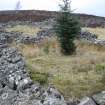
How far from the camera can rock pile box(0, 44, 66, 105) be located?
472 inches

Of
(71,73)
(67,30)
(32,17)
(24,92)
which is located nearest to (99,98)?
(24,92)

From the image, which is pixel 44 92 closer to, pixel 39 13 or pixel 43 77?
pixel 43 77

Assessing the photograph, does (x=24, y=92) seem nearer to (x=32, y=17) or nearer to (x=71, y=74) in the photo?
(x=71, y=74)

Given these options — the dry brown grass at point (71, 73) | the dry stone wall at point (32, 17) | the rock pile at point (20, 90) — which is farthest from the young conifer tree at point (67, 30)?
the dry stone wall at point (32, 17)

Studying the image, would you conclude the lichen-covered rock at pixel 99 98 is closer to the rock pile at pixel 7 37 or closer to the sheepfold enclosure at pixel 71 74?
the sheepfold enclosure at pixel 71 74

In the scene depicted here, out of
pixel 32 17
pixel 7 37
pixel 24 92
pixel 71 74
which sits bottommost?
pixel 7 37

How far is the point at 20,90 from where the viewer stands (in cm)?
1298

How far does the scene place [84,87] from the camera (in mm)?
Result: 13180

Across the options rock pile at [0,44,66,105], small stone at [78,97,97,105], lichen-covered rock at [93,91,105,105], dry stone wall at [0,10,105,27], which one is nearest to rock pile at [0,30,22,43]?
rock pile at [0,44,66,105]

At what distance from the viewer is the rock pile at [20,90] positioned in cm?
1198

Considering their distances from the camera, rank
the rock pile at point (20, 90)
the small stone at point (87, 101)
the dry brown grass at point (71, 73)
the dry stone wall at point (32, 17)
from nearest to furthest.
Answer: the small stone at point (87, 101) < the rock pile at point (20, 90) < the dry brown grass at point (71, 73) < the dry stone wall at point (32, 17)

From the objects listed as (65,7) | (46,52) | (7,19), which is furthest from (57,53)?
(7,19)

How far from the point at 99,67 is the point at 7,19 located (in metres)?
48.8

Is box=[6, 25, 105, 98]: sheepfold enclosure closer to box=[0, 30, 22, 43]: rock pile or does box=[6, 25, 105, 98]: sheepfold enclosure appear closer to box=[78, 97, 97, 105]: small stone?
box=[78, 97, 97, 105]: small stone
